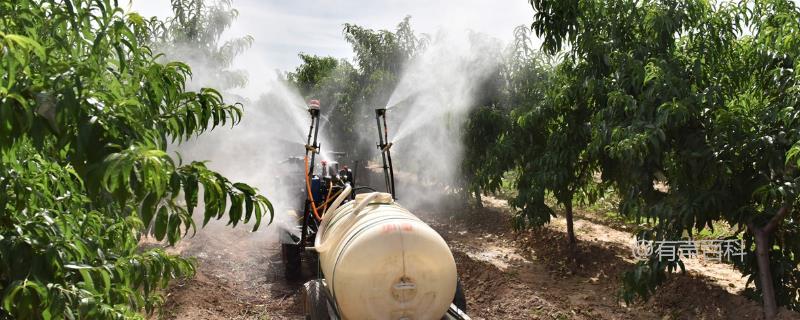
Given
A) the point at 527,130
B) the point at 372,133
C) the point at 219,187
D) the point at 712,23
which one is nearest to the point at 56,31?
the point at 219,187

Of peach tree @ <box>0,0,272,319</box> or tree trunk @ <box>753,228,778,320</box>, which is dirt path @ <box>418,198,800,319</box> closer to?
tree trunk @ <box>753,228,778,320</box>

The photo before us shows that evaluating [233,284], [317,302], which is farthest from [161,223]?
[233,284]

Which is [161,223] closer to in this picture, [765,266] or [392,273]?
[392,273]

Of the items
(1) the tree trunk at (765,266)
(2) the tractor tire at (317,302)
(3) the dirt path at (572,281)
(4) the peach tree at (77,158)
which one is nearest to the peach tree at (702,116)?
(1) the tree trunk at (765,266)

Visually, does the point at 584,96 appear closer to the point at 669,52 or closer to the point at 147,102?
the point at 669,52

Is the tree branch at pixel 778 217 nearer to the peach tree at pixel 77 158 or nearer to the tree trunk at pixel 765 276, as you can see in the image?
the tree trunk at pixel 765 276

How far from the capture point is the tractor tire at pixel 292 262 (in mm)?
9828

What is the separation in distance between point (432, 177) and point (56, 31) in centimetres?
1464

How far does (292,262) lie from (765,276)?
6.51 metres

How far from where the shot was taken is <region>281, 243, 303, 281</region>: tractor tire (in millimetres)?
9828

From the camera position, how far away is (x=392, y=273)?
5.35 meters

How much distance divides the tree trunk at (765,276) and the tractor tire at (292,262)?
6368 millimetres

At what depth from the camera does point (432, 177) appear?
55.4ft

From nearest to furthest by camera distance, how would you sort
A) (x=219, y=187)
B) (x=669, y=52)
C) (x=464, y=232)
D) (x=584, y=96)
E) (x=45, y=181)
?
(x=219, y=187)
(x=45, y=181)
(x=669, y=52)
(x=584, y=96)
(x=464, y=232)
